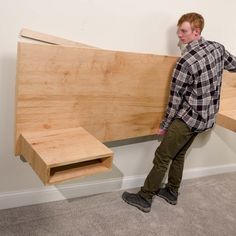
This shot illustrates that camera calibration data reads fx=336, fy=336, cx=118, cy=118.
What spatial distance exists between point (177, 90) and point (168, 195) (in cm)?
84

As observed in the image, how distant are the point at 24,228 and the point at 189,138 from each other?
111cm

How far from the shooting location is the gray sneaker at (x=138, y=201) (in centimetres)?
220

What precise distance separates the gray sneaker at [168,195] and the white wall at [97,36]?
6.8 inches

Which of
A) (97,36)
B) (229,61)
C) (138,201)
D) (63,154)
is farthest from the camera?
(138,201)

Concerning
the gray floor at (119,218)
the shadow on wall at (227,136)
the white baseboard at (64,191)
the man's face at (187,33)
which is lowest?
the gray floor at (119,218)

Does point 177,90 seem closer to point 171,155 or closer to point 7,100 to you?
point 171,155

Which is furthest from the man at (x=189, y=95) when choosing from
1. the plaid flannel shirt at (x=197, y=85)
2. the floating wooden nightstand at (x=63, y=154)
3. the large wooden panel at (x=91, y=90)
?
the floating wooden nightstand at (x=63, y=154)

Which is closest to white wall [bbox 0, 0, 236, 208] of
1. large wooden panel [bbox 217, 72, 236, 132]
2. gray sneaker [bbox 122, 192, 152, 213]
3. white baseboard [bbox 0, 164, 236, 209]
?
white baseboard [bbox 0, 164, 236, 209]

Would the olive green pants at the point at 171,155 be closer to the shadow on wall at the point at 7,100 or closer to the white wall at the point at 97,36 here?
the white wall at the point at 97,36

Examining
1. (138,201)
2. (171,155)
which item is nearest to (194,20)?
(171,155)

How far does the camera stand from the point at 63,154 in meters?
1.46

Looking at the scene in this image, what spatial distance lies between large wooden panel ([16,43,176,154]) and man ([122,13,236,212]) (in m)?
0.11

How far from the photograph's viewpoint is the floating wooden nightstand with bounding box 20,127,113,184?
142cm

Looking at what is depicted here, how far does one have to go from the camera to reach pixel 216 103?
2029mm
